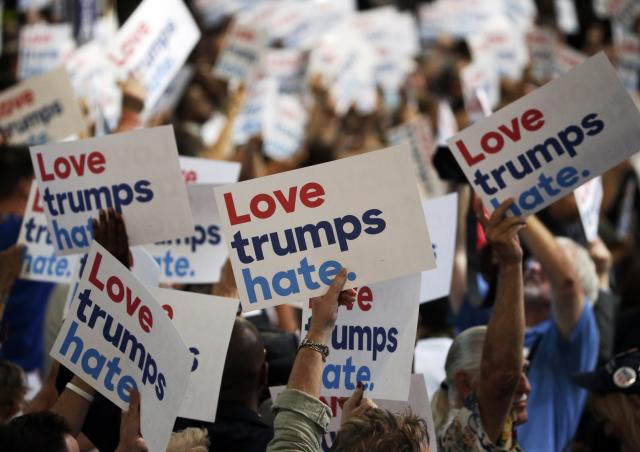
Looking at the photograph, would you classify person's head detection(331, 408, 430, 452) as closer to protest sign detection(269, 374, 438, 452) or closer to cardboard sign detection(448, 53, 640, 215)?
protest sign detection(269, 374, 438, 452)

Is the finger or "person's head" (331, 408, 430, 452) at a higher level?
the finger

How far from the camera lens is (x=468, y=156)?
3383 mm

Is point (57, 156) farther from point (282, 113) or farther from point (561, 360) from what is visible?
point (282, 113)

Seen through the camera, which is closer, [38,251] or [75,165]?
[75,165]

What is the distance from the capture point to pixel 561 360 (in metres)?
4.16

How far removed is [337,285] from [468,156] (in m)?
Result: 0.74

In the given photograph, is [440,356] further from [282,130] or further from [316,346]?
[282,130]

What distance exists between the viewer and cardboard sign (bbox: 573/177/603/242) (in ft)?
14.1

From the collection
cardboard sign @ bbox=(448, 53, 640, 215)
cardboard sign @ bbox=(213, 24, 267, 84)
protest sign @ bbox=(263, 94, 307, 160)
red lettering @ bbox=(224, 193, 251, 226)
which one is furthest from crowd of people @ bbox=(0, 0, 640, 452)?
protest sign @ bbox=(263, 94, 307, 160)

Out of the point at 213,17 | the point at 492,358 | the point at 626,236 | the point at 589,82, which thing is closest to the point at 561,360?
the point at 492,358

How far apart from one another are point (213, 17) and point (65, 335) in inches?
353

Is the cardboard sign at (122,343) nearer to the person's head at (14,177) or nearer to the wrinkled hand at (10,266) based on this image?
the wrinkled hand at (10,266)

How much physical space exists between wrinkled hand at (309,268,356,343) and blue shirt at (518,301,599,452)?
1.40 metres

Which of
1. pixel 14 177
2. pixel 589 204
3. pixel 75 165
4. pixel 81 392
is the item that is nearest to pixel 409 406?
pixel 81 392
